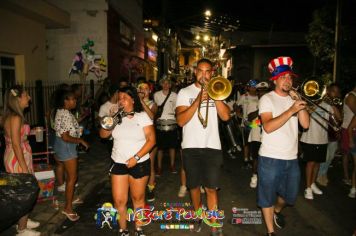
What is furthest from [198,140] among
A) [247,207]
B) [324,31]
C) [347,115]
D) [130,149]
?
[324,31]

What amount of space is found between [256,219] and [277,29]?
24.7m

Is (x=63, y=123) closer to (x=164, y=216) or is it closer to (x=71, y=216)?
(x=71, y=216)

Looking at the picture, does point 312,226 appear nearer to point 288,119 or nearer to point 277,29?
point 288,119

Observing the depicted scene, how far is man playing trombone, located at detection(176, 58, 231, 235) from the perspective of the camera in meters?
4.01

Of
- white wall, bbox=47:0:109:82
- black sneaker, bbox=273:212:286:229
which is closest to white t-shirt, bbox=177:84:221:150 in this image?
black sneaker, bbox=273:212:286:229

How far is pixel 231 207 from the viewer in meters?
5.39

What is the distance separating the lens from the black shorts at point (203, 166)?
4.03 metres

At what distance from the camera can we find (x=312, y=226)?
15.1ft

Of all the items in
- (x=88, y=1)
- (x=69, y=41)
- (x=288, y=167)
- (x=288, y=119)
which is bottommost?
(x=288, y=167)

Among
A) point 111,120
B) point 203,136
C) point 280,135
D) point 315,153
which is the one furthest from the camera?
point 315,153

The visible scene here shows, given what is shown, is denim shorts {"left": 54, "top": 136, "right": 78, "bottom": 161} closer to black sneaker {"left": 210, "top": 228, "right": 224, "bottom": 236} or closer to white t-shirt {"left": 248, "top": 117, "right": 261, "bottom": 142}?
black sneaker {"left": 210, "top": 228, "right": 224, "bottom": 236}

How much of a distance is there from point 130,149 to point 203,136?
37.1 inches

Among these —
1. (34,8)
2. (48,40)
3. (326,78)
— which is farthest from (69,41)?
(326,78)

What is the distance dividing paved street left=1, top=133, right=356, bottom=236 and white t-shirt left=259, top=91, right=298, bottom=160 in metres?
1.28
